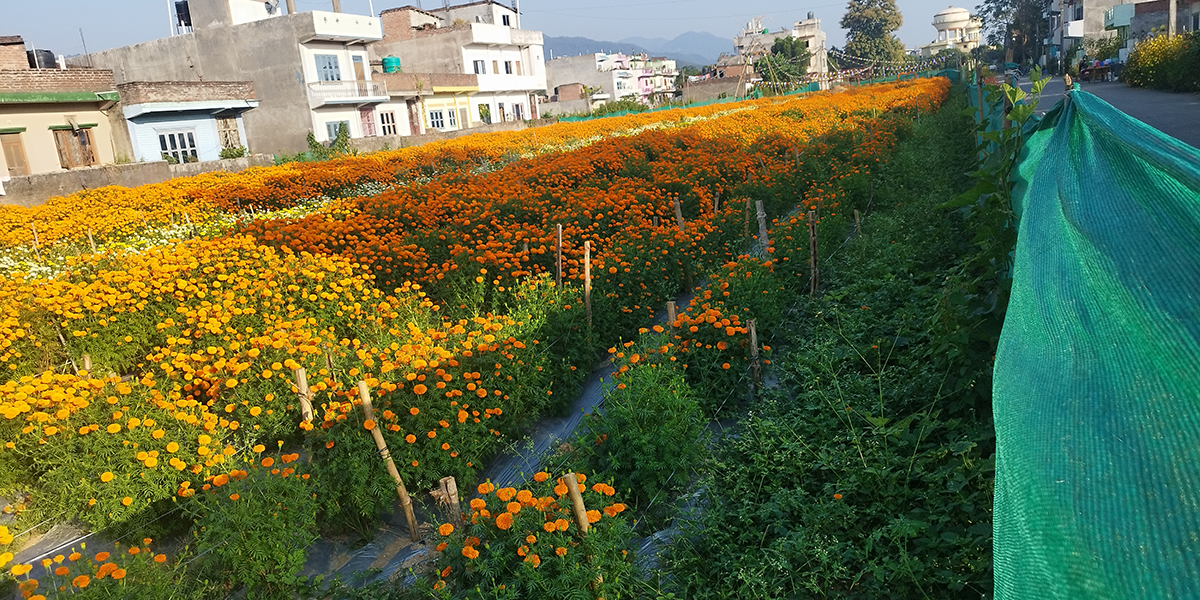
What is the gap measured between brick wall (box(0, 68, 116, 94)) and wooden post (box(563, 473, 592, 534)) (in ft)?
89.8

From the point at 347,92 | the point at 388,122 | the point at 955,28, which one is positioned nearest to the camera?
the point at 347,92

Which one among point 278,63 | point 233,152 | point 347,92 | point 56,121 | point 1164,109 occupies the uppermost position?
point 278,63

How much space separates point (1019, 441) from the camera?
1611mm

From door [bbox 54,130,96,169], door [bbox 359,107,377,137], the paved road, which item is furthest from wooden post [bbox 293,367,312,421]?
door [bbox 359,107,377,137]

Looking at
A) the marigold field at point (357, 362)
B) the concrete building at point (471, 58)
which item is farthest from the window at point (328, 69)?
the marigold field at point (357, 362)

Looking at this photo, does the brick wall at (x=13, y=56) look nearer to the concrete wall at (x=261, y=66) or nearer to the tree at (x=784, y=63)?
the concrete wall at (x=261, y=66)

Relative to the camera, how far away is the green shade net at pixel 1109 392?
119cm

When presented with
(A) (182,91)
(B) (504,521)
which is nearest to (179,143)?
(A) (182,91)

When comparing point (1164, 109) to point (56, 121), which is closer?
point (1164, 109)

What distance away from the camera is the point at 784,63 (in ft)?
225

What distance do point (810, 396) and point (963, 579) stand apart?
7.07 ft

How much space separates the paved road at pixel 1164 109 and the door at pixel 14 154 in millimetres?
28938

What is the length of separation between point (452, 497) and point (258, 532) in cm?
104

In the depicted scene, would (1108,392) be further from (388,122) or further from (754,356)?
(388,122)
